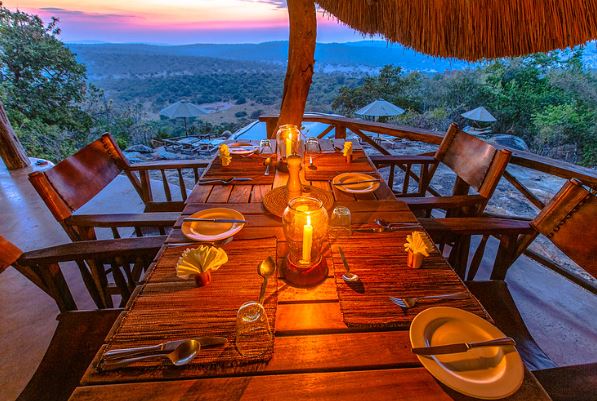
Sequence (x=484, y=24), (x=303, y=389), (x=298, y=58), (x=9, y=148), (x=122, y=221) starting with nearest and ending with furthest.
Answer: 1. (x=303, y=389)
2. (x=122, y=221)
3. (x=484, y=24)
4. (x=298, y=58)
5. (x=9, y=148)

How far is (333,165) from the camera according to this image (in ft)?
6.13

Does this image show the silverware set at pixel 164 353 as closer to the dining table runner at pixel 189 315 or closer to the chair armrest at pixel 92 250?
the dining table runner at pixel 189 315

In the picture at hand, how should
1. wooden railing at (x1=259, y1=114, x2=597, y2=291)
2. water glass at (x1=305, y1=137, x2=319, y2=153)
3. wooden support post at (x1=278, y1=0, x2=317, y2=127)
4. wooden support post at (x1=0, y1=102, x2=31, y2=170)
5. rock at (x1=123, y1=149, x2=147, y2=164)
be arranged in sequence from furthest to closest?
rock at (x1=123, y1=149, x2=147, y2=164), wooden support post at (x1=0, y1=102, x2=31, y2=170), wooden support post at (x1=278, y1=0, x2=317, y2=127), water glass at (x1=305, y1=137, x2=319, y2=153), wooden railing at (x1=259, y1=114, x2=597, y2=291)

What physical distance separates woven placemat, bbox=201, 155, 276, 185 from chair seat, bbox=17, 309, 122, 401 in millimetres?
839

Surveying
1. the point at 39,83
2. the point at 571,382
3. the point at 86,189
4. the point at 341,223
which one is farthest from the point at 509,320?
the point at 39,83

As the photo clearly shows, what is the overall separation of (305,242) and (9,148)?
17.1 ft

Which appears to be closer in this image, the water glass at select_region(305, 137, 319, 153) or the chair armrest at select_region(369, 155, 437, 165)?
the chair armrest at select_region(369, 155, 437, 165)

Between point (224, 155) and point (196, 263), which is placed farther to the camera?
point (224, 155)

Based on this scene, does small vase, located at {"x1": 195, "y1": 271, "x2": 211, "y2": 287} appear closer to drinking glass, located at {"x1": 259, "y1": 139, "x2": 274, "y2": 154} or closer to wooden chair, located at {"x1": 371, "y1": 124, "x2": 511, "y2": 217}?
wooden chair, located at {"x1": 371, "y1": 124, "x2": 511, "y2": 217}

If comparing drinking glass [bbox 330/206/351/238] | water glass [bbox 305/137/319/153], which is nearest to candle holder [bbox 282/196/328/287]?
drinking glass [bbox 330/206/351/238]

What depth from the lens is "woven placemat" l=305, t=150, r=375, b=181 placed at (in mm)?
1711

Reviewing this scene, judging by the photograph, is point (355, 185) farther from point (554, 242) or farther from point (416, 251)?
point (554, 242)

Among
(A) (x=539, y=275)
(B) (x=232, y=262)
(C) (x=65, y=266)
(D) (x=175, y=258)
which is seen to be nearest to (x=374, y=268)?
(B) (x=232, y=262)

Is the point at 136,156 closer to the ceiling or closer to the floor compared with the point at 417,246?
closer to the floor
